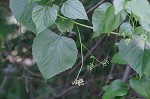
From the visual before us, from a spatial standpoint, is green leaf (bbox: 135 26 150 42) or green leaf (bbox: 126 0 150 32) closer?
green leaf (bbox: 126 0 150 32)

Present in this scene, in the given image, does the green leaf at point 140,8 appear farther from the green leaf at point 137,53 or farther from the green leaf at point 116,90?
the green leaf at point 116,90

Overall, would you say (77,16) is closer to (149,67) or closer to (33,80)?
(149,67)

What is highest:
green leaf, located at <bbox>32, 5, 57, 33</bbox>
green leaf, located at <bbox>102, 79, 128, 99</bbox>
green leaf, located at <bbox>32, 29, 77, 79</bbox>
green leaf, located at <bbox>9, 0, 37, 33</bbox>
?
green leaf, located at <bbox>32, 5, 57, 33</bbox>

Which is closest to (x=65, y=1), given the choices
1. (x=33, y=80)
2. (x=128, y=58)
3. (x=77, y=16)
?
(x=77, y=16)

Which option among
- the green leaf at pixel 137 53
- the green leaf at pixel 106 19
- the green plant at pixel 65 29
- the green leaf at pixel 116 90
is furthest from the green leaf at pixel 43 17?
the green leaf at pixel 116 90

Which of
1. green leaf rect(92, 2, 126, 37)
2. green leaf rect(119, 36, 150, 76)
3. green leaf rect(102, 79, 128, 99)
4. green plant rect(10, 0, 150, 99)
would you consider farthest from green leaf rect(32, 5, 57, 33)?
green leaf rect(102, 79, 128, 99)

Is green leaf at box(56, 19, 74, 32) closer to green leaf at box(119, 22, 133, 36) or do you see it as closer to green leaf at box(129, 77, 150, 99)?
green leaf at box(119, 22, 133, 36)

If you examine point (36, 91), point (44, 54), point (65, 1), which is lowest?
point (36, 91)

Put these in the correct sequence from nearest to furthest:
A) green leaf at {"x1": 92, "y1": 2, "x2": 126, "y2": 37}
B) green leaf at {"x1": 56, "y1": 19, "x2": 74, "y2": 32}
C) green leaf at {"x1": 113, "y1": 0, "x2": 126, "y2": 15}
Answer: green leaf at {"x1": 113, "y1": 0, "x2": 126, "y2": 15} < green leaf at {"x1": 92, "y1": 2, "x2": 126, "y2": 37} < green leaf at {"x1": 56, "y1": 19, "x2": 74, "y2": 32}
